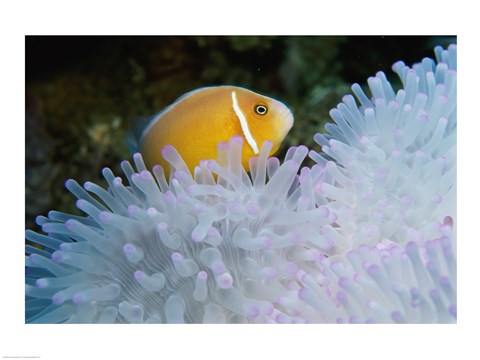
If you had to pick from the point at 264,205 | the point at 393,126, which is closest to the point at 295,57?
the point at 393,126

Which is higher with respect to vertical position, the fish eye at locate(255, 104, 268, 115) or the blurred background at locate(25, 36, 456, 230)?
the blurred background at locate(25, 36, 456, 230)

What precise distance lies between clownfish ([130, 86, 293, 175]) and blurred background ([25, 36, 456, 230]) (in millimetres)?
920

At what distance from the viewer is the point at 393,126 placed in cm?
131

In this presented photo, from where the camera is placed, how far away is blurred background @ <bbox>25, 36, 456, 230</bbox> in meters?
2.36

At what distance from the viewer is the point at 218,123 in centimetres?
134

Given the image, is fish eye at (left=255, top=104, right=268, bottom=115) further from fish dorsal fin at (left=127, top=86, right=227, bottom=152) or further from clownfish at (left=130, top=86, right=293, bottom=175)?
fish dorsal fin at (left=127, top=86, right=227, bottom=152)

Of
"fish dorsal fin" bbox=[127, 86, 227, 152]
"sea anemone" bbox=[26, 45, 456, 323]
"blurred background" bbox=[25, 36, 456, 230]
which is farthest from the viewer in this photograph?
"blurred background" bbox=[25, 36, 456, 230]

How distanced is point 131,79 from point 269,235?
1.67m

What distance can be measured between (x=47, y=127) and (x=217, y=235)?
65.6 inches

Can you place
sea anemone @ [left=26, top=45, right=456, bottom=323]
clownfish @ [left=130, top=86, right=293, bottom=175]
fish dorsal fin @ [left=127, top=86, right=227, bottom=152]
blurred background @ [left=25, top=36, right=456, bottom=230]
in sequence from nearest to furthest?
sea anemone @ [left=26, top=45, right=456, bottom=323], clownfish @ [left=130, top=86, right=293, bottom=175], fish dorsal fin @ [left=127, top=86, right=227, bottom=152], blurred background @ [left=25, top=36, right=456, bottom=230]

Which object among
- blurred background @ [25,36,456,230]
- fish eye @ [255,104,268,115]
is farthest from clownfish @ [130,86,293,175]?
blurred background @ [25,36,456,230]

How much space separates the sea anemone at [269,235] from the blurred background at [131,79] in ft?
3.26

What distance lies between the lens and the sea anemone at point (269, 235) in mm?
1080
